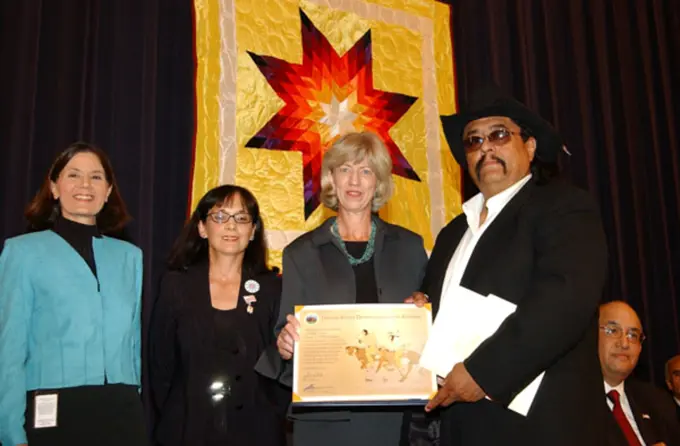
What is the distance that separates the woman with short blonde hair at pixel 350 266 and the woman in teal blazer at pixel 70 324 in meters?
0.53

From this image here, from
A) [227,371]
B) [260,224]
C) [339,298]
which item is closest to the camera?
[339,298]

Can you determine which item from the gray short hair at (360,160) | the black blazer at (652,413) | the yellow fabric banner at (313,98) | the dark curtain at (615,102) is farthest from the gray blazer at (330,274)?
the dark curtain at (615,102)

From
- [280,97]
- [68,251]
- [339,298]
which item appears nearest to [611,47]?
[280,97]

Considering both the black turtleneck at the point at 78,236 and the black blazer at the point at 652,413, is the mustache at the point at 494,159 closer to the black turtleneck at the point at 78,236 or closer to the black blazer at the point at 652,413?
the black turtleneck at the point at 78,236

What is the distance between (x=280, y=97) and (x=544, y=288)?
90.8 inches

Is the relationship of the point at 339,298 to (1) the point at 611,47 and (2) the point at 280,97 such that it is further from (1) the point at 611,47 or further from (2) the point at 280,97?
(1) the point at 611,47

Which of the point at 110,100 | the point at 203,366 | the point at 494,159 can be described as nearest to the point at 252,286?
the point at 203,366

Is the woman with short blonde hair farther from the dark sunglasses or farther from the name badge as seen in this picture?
the name badge

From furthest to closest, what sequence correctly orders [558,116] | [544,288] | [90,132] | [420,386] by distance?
[558,116], [90,132], [420,386], [544,288]

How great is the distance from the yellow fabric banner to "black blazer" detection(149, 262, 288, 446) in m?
0.85

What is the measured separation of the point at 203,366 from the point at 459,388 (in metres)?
1.14

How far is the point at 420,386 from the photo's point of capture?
191 cm

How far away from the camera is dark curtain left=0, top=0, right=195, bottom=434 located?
10.3ft

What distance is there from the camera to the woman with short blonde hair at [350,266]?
2211 millimetres
